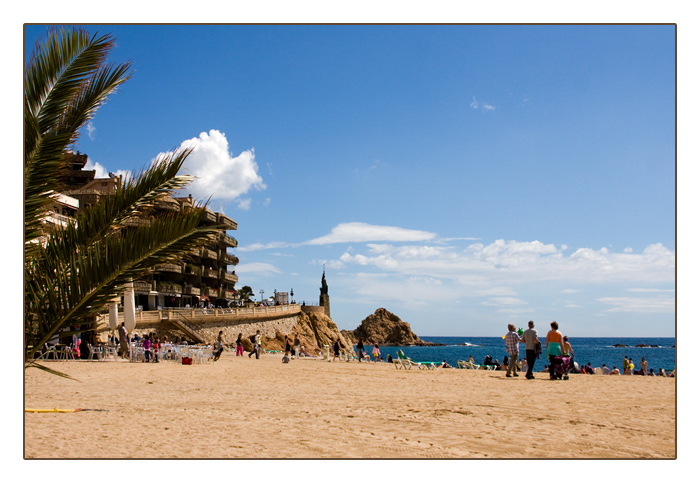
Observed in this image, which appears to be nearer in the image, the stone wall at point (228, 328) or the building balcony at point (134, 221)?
the building balcony at point (134, 221)

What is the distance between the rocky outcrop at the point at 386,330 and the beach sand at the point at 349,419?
169752mm

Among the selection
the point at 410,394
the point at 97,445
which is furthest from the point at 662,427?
the point at 97,445

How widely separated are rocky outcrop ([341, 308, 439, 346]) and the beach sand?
557 feet

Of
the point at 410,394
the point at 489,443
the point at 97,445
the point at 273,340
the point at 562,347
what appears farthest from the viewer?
the point at 273,340

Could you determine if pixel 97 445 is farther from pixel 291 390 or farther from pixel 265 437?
pixel 291 390

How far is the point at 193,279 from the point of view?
57.8 meters

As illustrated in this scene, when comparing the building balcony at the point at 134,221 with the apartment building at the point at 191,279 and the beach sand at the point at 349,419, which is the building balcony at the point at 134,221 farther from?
the apartment building at the point at 191,279

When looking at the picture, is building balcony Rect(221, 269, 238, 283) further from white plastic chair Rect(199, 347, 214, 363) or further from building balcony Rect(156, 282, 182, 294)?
white plastic chair Rect(199, 347, 214, 363)

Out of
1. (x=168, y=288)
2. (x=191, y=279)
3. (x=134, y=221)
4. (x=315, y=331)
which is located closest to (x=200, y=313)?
(x=168, y=288)

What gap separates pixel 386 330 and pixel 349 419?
180m

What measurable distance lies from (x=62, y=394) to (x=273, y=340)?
45269 millimetres

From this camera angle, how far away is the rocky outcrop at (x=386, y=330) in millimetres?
183000

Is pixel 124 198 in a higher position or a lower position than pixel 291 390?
higher

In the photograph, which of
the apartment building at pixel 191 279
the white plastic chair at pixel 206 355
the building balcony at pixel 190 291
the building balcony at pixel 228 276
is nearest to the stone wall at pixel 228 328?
the apartment building at pixel 191 279
